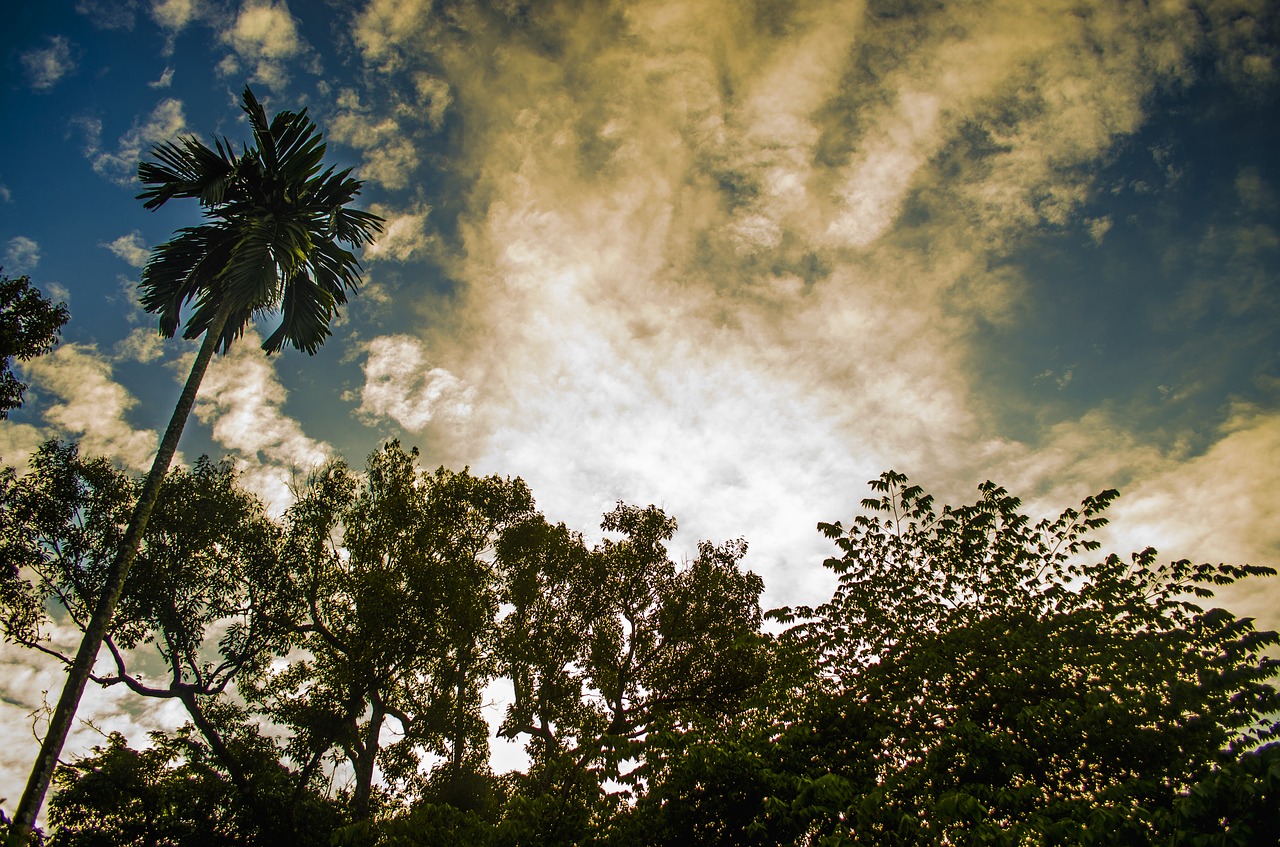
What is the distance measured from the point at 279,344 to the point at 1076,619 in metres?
21.3

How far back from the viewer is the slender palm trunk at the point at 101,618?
8.45 m

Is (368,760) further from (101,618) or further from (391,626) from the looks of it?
(101,618)

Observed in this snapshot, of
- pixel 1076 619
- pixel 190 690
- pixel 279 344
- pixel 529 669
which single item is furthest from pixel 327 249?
pixel 1076 619

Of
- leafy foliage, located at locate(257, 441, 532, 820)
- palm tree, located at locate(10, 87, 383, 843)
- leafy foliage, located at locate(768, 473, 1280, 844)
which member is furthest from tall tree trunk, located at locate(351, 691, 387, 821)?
leafy foliage, located at locate(768, 473, 1280, 844)

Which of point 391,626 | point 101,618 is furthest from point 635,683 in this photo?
point 101,618

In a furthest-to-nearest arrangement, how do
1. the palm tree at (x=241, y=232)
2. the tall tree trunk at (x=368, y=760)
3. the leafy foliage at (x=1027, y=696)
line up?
1. the tall tree trunk at (x=368, y=760)
2. the palm tree at (x=241, y=232)
3. the leafy foliage at (x=1027, y=696)

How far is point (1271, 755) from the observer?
14.2ft

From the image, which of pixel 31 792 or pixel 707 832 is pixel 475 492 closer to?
pixel 31 792

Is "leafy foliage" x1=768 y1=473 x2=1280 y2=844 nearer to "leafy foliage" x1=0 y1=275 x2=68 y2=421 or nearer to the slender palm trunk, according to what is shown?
the slender palm trunk

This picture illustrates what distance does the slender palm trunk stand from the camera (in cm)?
845

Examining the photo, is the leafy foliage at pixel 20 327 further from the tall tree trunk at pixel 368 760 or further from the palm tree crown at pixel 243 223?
the tall tree trunk at pixel 368 760

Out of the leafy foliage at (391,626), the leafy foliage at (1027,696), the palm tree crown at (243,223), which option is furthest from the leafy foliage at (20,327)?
the leafy foliage at (1027,696)

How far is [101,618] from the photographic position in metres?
9.62

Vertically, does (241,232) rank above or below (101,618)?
above
